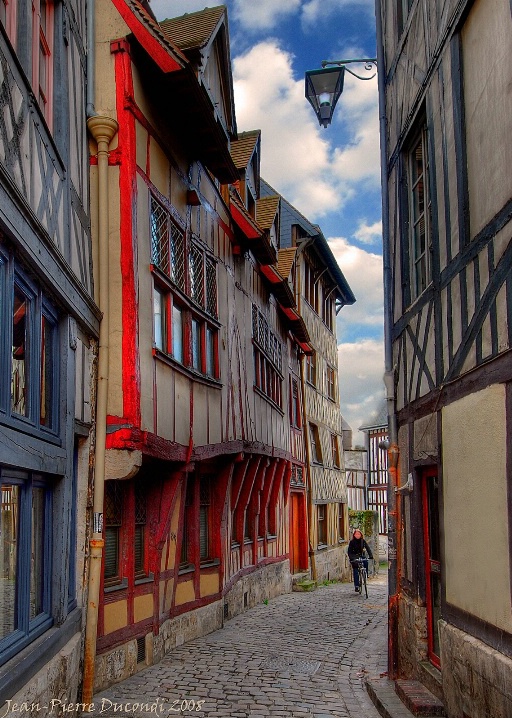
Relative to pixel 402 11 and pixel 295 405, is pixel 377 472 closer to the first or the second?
pixel 295 405

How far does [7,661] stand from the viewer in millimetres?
4414

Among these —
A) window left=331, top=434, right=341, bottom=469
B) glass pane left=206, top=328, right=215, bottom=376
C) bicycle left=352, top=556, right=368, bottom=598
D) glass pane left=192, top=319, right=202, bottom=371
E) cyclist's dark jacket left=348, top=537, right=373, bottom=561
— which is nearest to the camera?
glass pane left=192, top=319, right=202, bottom=371

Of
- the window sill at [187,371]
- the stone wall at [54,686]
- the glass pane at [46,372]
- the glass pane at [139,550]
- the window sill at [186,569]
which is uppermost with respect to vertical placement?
the window sill at [187,371]

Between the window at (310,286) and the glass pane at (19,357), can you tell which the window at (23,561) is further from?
the window at (310,286)

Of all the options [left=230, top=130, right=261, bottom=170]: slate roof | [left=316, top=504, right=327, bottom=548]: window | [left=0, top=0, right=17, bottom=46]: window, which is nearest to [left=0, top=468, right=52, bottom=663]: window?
[left=0, top=0, right=17, bottom=46]: window

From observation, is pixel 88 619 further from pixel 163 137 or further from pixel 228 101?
pixel 228 101

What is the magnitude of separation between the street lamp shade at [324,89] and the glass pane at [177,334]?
8.89ft

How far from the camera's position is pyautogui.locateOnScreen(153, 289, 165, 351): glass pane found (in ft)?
27.3

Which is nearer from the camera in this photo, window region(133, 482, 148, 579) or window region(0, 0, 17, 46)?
window region(0, 0, 17, 46)

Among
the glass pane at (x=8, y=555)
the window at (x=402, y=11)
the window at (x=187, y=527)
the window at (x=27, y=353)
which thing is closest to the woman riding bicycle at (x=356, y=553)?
the window at (x=187, y=527)

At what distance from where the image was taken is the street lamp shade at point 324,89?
867 centimetres

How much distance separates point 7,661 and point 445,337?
3900 mm

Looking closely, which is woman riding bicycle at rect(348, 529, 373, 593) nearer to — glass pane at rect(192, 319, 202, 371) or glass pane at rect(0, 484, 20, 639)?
glass pane at rect(192, 319, 202, 371)

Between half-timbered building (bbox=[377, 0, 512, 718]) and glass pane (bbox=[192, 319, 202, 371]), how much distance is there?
8.27 feet
